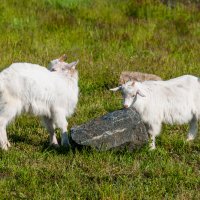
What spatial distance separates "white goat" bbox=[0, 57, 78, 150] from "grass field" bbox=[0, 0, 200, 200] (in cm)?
39

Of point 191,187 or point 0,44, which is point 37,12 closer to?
point 0,44

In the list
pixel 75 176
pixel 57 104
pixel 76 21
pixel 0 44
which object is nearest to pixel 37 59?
pixel 0 44

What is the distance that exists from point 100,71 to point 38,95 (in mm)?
4307

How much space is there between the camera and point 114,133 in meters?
8.09

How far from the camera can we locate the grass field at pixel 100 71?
706 cm

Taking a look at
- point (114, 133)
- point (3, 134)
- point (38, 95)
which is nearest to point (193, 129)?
point (114, 133)

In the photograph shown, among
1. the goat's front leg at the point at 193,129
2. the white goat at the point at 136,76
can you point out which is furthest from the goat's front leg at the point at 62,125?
the white goat at the point at 136,76

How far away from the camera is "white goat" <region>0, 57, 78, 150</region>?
8.03 metres

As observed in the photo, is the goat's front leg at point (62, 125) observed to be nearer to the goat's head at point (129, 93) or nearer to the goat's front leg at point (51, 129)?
the goat's front leg at point (51, 129)

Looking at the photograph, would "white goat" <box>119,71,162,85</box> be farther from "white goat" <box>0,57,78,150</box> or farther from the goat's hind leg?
the goat's hind leg

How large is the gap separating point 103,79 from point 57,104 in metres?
3.62

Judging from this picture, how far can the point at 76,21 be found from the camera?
52.5ft

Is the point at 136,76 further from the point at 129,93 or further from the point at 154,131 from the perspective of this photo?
the point at 129,93

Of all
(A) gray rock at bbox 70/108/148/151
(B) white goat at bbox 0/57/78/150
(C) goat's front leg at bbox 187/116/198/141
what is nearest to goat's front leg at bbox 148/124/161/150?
(A) gray rock at bbox 70/108/148/151
